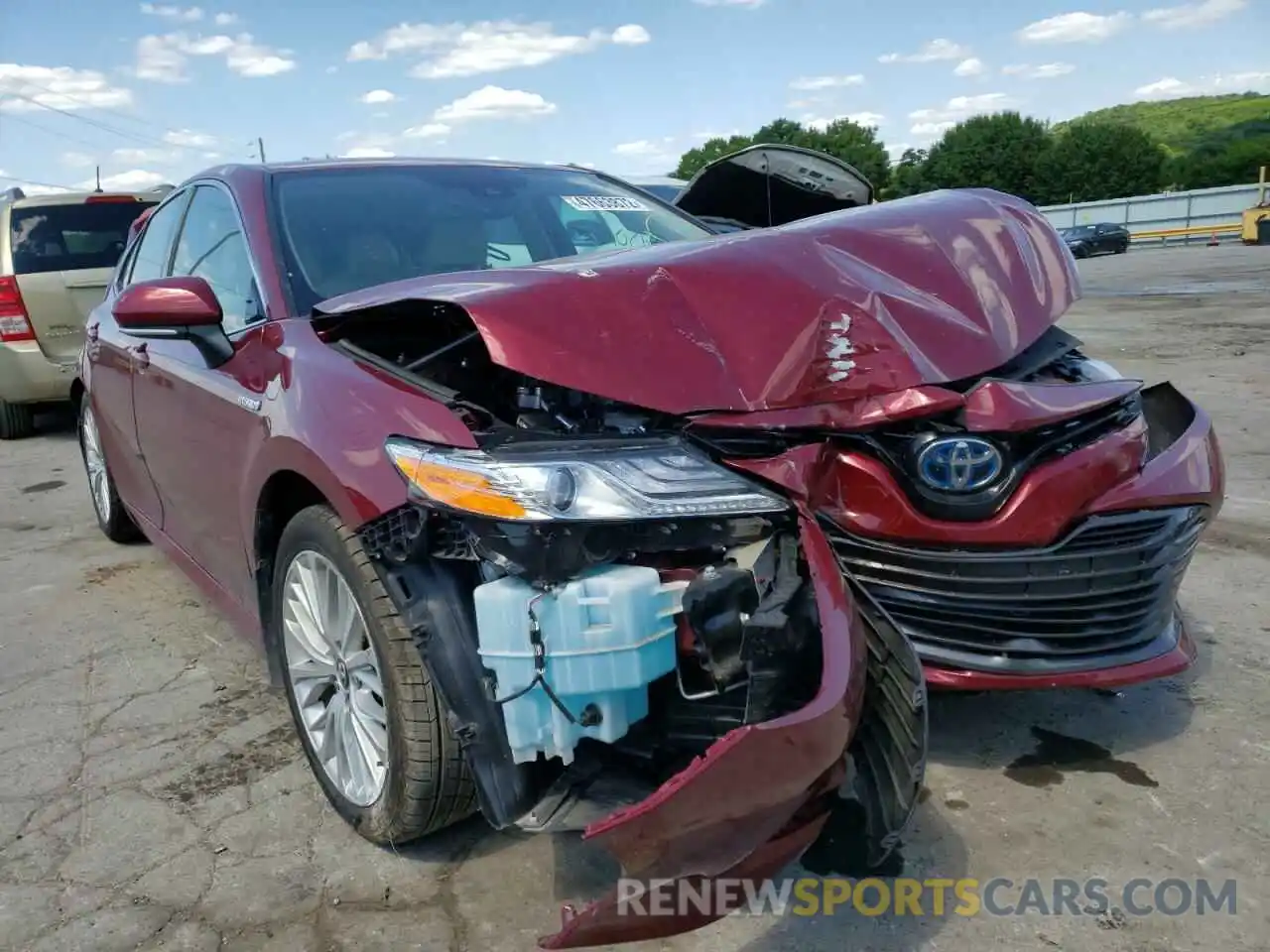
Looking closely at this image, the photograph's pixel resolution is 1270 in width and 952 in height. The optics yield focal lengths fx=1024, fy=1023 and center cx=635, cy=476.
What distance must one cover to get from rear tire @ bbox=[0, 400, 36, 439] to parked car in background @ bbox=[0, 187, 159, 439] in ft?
0.48

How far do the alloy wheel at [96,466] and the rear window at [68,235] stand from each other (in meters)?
2.95

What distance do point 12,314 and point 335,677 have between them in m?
6.42

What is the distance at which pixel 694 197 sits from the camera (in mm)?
4266

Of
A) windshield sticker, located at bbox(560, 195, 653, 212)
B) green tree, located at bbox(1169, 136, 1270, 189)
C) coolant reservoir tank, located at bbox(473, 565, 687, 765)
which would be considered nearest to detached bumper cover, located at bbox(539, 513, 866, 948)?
coolant reservoir tank, located at bbox(473, 565, 687, 765)

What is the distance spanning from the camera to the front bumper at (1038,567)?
2041 mm

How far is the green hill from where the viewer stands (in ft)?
269

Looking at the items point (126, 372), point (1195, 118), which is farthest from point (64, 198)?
point (1195, 118)

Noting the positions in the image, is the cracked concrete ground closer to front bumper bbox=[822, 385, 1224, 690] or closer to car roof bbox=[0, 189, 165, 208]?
front bumper bbox=[822, 385, 1224, 690]

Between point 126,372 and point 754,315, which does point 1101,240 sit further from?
point 754,315

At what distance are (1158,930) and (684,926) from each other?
3.14 ft

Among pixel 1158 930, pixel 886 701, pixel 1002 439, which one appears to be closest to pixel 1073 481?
pixel 1002 439

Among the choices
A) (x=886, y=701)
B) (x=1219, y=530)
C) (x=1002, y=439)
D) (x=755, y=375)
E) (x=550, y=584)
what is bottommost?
(x=1219, y=530)

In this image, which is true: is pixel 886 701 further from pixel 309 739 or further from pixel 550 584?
pixel 309 739

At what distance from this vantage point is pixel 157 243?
4035 millimetres
